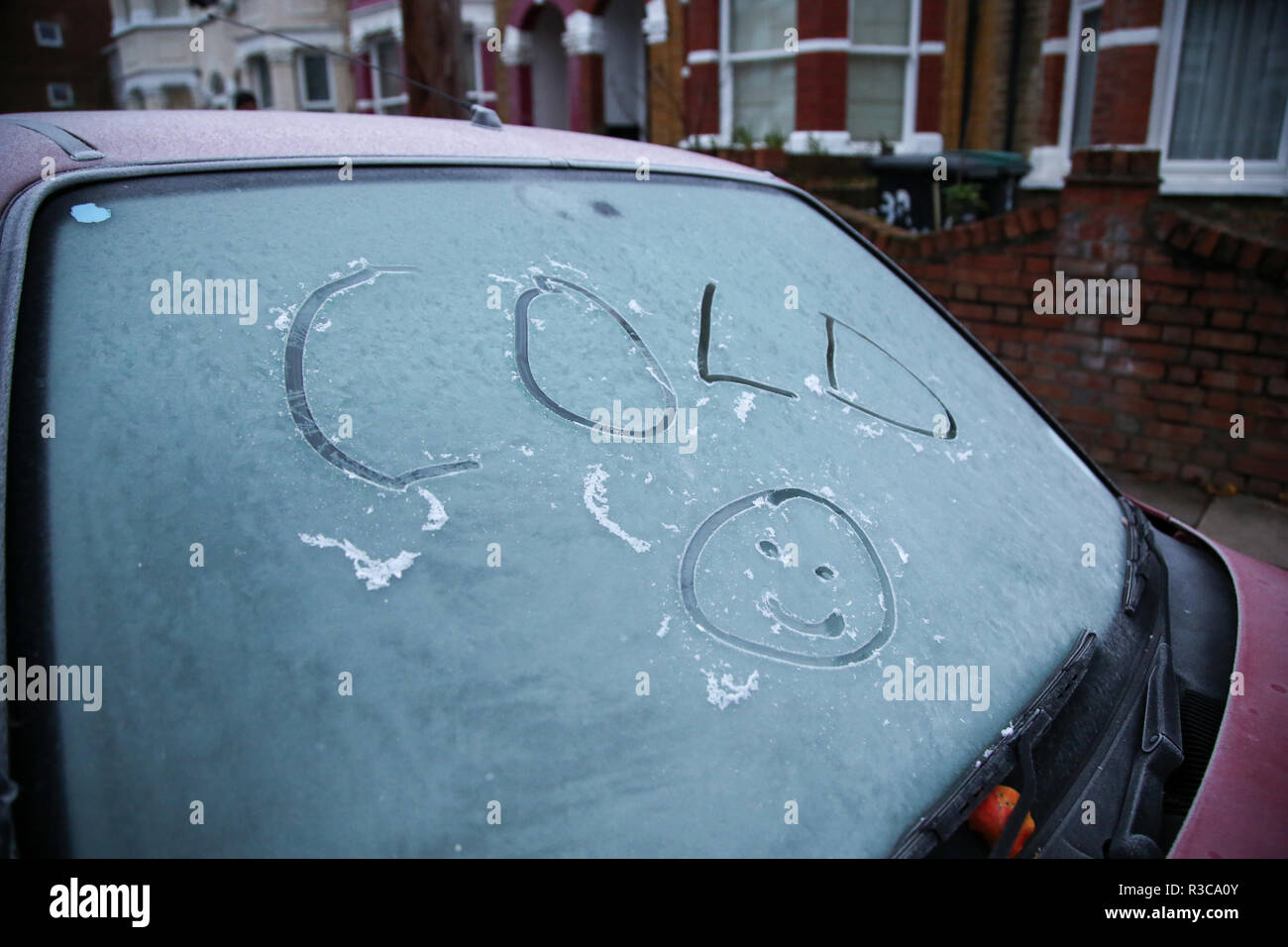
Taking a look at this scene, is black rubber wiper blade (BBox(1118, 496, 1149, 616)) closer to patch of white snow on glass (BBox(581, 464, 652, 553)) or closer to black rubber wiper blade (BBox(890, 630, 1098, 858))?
black rubber wiper blade (BBox(890, 630, 1098, 858))

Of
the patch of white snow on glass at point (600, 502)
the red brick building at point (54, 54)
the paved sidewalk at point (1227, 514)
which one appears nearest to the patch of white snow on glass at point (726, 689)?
the patch of white snow on glass at point (600, 502)

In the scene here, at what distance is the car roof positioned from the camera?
118cm

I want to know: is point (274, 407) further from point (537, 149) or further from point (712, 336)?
point (537, 149)

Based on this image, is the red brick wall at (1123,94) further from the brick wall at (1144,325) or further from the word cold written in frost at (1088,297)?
the word cold written in frost at (1088,297)

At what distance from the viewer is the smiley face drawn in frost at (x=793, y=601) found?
1.02 meters

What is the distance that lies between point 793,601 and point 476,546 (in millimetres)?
380

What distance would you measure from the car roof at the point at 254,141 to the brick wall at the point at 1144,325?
142 inches

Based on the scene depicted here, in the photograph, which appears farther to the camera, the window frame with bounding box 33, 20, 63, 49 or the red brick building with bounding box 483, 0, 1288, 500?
the window frame with bounding box 33, 20, 63, 49

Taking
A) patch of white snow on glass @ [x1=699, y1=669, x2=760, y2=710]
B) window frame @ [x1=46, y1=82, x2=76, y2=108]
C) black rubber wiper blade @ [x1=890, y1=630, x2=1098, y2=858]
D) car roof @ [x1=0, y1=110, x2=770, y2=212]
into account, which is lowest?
black rubber wiper blade @ [x1=890, y1=630, x2=1098, y2=858]

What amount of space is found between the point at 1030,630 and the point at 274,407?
1.01 meters

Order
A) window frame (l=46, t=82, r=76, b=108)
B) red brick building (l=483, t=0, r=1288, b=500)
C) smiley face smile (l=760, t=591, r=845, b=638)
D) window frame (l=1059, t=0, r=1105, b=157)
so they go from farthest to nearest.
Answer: window frame (l=46, t=82, r=76, b=108)
window frame (l=1059, t=0, r=1105, b=157)
red brick building (l=483, t=0, r=1288, b=500)
smiley face smile (l=760, t=591, r=845, b=638)

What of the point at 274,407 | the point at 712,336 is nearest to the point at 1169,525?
the point at 712,336

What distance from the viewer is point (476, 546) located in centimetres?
99
